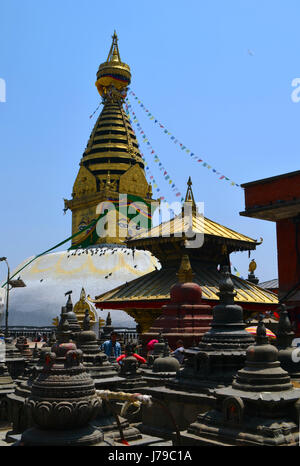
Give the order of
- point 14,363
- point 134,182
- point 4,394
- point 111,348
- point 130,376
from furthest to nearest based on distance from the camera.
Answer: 1. point 134,182
2. point 111,348
3. point 14,363
4. point 130,376
5. point 4,394

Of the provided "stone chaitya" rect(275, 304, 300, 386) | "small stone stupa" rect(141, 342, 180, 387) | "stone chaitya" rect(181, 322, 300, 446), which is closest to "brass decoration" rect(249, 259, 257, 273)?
"small stone stupa" rect(141, 342, 180, 387)

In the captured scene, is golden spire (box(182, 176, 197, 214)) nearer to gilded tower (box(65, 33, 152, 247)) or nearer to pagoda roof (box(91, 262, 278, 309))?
pagoda roof (box(91, 262, 278, 309))

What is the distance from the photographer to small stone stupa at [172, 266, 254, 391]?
841cm

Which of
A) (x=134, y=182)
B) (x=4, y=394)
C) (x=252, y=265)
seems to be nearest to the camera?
(x=4, y=394)

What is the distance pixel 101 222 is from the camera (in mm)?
46250

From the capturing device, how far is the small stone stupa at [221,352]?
8414 millimetres

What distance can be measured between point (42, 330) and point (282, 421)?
3233cm

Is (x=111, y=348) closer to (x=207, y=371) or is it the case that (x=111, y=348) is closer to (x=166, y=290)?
(x=166, y=290)

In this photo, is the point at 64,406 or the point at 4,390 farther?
the point at 4,390

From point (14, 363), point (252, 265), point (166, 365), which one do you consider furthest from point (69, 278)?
point (166, 365)

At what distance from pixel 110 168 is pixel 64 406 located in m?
44.9
